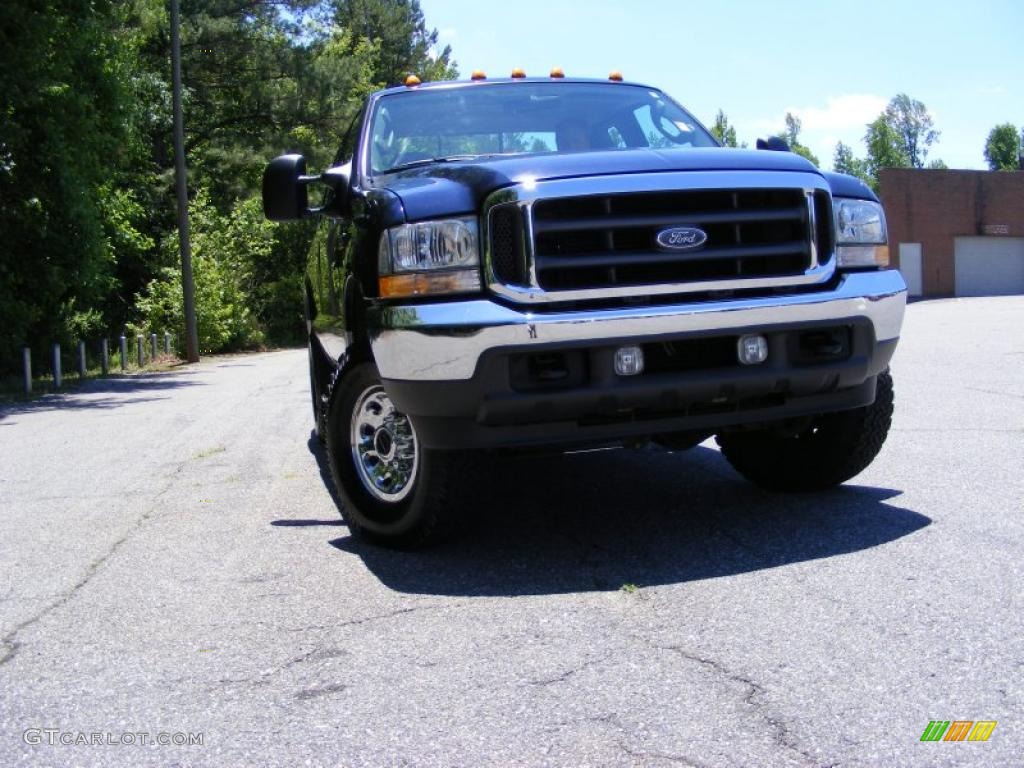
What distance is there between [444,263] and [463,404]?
0.53 m

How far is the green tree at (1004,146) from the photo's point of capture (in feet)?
399

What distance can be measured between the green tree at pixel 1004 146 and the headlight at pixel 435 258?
129 m

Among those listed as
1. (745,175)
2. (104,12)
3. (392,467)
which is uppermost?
(104,12)

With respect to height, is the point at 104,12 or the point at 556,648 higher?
the point at 104,12

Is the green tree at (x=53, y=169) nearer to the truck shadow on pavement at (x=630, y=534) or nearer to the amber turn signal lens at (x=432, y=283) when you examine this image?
the truck shadow on pavement at (x=630, y=534)

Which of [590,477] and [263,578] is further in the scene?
[590,477]

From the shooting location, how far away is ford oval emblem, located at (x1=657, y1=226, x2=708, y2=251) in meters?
4.28

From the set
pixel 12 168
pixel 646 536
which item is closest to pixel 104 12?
pixel 12 168

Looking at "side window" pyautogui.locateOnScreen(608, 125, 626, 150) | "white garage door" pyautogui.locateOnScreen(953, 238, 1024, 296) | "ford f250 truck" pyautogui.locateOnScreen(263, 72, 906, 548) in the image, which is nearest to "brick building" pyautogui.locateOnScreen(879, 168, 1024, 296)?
"white garage door" pyautogui.locateOnScreen(953, 238, 1024, 296)

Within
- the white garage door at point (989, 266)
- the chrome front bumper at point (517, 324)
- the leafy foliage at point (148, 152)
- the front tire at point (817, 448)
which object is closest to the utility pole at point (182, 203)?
the leafy foliage at point (148, 152)

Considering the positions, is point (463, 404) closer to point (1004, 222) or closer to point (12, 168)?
point (12, 168)

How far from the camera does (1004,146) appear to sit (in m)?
122

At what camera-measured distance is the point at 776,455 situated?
5.46 m

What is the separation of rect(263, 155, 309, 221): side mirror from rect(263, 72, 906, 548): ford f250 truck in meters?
0.49
